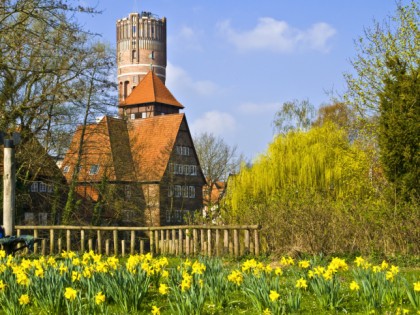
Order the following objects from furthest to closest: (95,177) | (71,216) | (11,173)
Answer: (95,177) < (71,216) < (11,173)

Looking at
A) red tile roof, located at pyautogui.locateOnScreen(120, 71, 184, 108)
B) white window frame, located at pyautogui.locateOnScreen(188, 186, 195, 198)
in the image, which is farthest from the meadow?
red tile roof, located at pyautogui.locateOnScreen(120, 71, 184, 108)

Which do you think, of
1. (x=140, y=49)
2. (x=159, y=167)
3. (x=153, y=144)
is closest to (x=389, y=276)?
(x=159, y=167)

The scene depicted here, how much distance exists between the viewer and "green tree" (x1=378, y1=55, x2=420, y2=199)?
61.3 ft

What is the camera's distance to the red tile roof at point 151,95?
8844cm

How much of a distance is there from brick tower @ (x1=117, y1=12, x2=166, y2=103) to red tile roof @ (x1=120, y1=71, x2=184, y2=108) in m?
23.8

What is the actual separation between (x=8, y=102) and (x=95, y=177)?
12717mm

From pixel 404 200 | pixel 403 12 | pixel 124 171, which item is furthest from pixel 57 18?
pixel 124 171

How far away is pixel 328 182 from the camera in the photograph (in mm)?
36094

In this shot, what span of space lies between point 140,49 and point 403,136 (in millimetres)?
103537

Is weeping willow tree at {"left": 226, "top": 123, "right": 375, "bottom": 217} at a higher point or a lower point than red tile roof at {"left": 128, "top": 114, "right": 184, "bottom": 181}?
lower

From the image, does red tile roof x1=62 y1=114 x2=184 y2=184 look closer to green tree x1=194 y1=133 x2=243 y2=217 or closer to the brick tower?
green tree x1=194 y1=133 x2=243 y2=217

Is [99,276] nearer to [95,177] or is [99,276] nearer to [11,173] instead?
[11,173]

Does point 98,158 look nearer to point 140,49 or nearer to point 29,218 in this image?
point 29,218

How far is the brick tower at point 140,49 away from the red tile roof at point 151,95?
2379 centimetres
